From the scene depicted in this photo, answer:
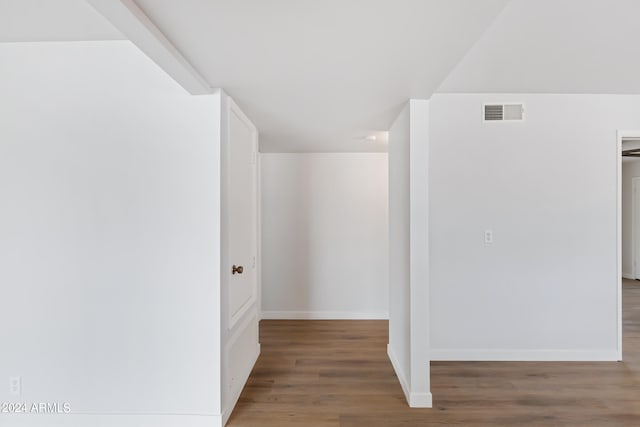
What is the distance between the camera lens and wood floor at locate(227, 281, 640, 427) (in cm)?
230

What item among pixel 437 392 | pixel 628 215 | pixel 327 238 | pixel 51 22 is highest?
pixel 51 22

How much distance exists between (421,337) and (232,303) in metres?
1.36

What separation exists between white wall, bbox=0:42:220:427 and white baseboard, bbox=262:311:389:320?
238cm

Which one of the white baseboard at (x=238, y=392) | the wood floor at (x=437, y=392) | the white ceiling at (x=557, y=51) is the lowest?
the wood floor at (x=437, y=392)

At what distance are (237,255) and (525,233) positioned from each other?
8.45 feet

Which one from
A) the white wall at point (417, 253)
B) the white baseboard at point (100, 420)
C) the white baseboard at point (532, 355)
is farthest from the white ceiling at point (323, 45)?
the white baseboard at point (532, 355)

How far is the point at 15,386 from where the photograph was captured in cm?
214

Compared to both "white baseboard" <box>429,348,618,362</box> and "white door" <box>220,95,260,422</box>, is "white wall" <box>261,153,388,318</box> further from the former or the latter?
"white baseboard" <box>429,348,618,362</box>

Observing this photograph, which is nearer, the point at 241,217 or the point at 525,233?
the point at 241,217

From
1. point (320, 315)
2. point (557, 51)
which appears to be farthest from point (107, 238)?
point (557, 51)

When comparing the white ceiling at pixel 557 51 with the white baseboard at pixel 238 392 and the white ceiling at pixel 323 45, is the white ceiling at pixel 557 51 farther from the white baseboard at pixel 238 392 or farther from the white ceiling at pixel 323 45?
the white baseboard at pixel 238 392

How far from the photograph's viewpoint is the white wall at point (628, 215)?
700cm

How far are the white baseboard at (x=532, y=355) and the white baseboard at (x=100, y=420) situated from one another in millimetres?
2115

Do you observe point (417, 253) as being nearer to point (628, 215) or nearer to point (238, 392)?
point (238, 392)
